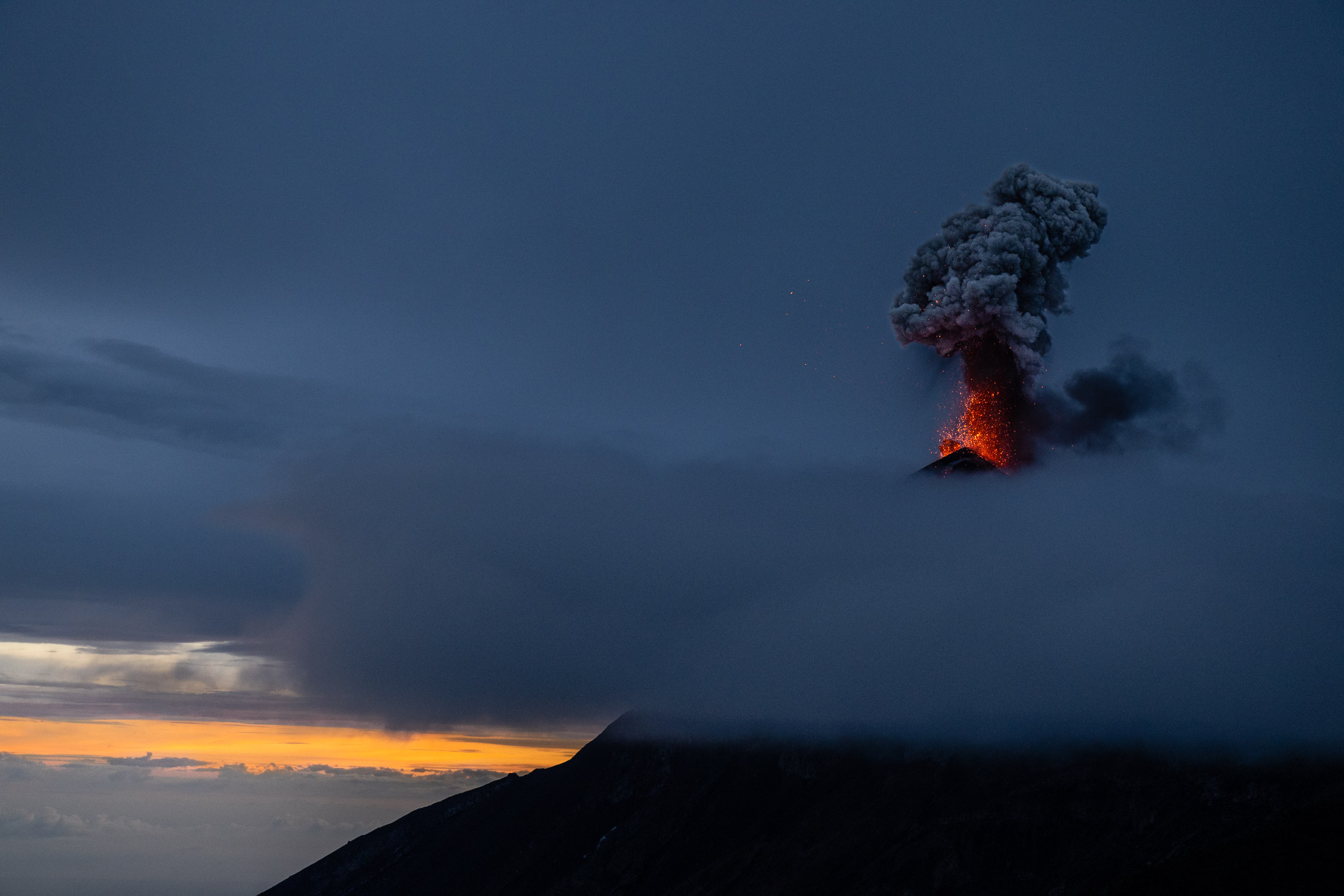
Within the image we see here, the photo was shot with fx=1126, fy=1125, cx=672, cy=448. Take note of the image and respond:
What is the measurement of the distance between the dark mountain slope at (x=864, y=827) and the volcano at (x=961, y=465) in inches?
1867

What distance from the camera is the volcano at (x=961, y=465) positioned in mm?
172675

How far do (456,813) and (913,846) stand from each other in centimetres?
10371

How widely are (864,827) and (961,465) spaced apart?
241 feet

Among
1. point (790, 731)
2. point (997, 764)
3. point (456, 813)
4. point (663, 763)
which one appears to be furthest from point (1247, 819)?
point (456, 813)

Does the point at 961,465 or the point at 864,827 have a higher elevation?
the point at 961,465

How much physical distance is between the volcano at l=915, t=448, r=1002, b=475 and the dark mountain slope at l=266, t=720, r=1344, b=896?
47433 mm

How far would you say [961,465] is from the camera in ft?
612

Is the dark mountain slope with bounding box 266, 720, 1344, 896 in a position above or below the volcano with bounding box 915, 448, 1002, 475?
below

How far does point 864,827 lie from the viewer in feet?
431

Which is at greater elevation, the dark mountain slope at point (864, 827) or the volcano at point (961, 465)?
the volcano at point (961, 465)

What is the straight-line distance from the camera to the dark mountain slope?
324 feet

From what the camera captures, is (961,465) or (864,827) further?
(961,465)

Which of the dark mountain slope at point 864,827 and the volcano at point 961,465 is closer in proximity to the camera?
the dark mountain slope at point 864,827

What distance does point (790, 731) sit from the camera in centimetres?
16675
